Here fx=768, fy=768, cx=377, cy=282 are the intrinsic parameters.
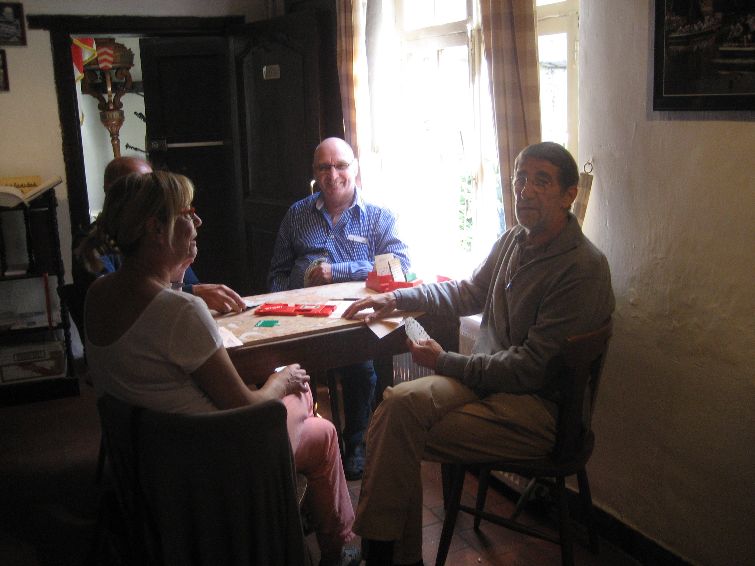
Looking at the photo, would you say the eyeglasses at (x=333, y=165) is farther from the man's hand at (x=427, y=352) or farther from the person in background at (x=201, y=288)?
the man's hand at (x=427, y=352)

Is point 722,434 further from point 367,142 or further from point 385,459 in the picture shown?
point 367,142

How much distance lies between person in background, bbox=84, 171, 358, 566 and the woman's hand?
0.25 meters

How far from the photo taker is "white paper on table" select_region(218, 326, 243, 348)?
2172mm

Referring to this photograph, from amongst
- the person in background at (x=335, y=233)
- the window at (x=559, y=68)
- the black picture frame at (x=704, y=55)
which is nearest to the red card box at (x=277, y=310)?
the person in background at (x=335, y=233)

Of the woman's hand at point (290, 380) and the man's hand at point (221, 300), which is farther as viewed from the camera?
the man's hand at point (221, 300)

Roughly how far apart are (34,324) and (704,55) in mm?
3470

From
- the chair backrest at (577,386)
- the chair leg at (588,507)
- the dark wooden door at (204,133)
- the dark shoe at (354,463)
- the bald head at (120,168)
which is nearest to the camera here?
the chair backrest at (577,386)

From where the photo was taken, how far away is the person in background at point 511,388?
2.05 m

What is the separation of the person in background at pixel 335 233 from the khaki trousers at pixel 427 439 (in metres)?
1.05

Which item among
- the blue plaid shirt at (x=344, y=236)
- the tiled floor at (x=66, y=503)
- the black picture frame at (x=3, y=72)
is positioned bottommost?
the tiled floor at (x=66, y=503)

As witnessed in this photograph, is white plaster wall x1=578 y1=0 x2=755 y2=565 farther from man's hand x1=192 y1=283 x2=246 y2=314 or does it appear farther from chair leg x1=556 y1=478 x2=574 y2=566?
man's hand x1=192 y1=283 x2=246 y2=314

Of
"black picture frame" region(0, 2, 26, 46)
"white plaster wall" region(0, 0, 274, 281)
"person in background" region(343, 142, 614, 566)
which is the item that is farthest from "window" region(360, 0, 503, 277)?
"black picture frame" region(0, 2, 26, 46)

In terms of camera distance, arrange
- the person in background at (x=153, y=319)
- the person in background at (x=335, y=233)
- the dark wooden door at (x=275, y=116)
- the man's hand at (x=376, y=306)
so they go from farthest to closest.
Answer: the dark wooden door at (x=275, y=116) → the person in background at (x=335, y=233) → the man's hand at (x=376, y=306) → the person in background at (x=153, y=319)

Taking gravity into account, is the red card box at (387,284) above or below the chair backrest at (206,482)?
above
